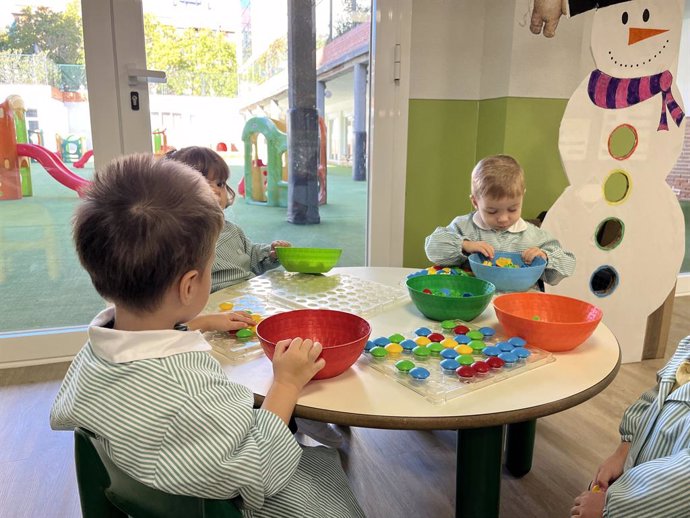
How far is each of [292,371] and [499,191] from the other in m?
1.07

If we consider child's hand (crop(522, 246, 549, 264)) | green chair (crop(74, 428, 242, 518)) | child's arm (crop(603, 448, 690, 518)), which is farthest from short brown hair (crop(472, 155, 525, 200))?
green chair (crop(74, 428, 242, 518))

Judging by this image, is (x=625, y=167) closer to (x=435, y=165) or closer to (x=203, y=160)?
(x=435, y=165)

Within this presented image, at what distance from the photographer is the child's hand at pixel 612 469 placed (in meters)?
1.03

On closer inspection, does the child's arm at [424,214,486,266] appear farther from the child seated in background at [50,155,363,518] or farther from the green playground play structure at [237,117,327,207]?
the green playground play structure at [237,117,327,207]

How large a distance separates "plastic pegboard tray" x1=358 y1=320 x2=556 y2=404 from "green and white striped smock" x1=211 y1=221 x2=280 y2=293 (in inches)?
28.6

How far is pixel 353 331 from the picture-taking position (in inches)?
41.4

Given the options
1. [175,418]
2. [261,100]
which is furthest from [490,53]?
[175,418]

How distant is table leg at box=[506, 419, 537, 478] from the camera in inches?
66.2

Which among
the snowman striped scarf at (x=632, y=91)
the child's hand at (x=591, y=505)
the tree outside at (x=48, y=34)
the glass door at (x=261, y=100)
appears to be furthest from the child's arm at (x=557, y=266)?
the tree outside at (x=48, y=34)

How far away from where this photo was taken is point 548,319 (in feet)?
3.96

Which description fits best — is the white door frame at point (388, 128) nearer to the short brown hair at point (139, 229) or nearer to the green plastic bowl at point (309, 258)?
the green plastic bowl at point (309, 258)

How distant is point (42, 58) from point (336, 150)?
1.36 meters

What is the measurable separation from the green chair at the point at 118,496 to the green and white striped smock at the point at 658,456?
Answer: 60cm

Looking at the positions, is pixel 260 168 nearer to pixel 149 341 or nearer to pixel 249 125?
pixel 249 125
